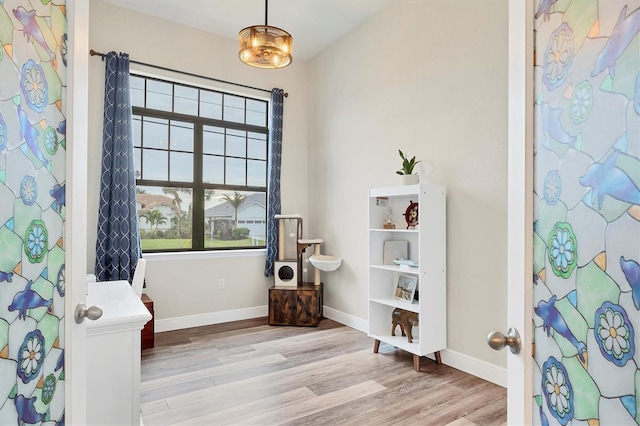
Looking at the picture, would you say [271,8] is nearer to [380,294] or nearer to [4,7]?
[380,294]

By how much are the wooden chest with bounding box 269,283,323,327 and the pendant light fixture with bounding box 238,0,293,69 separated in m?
2.33

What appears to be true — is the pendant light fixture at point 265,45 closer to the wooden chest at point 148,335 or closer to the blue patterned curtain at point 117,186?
the blue patterned curtain at point 117,186

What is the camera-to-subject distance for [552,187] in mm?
802

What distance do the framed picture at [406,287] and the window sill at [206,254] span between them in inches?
71.6

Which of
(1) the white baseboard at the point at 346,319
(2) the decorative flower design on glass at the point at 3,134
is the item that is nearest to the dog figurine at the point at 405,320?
(1) the white baseboard at the point at 346,319

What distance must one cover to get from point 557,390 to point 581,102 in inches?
23.5

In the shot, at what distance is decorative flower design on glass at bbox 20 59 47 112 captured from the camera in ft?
2.68

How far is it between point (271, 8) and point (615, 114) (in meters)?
3.59

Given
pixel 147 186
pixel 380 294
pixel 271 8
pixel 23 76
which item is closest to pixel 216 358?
pixel 380 294

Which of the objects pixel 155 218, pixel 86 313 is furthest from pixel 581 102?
pixel 155 218

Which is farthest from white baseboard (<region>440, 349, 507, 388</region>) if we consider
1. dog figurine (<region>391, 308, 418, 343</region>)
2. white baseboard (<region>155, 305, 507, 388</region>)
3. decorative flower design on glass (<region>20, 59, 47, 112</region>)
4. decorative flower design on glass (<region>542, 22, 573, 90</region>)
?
decorative flower design on glass (<region>20, 59, 47, 112</region>)

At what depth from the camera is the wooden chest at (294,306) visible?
3.99 m

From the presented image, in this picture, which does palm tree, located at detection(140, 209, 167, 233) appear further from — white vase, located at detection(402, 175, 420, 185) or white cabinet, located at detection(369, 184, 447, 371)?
white vase, located at detection(402, 175, 420, 185)

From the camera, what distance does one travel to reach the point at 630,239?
0.64m
